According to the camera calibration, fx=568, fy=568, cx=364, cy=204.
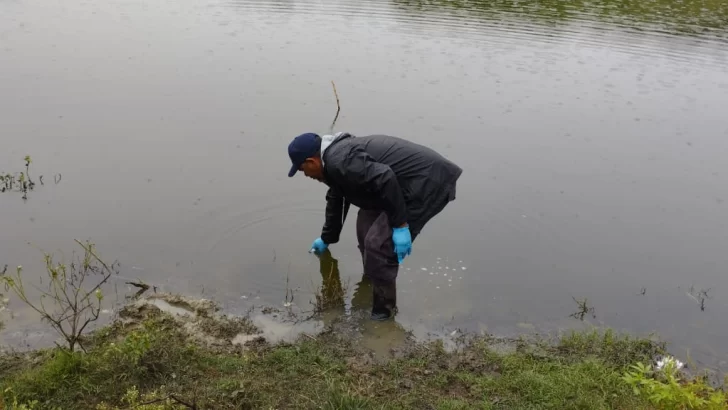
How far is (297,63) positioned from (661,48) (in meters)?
8.56

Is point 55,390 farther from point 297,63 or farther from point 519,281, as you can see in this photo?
point 297,63

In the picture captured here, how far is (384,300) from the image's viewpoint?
14.8ft

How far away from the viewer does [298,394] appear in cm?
336

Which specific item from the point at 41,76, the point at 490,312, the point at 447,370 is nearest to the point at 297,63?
the point at 41,76

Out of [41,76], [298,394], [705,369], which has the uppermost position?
[41,76]

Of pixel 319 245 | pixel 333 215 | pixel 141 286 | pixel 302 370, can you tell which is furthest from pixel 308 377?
pixel 141 286

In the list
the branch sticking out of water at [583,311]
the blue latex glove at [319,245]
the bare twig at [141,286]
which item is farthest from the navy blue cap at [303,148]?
the branch sticking out of water at [583,311]

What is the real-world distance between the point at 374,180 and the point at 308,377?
1.36 m

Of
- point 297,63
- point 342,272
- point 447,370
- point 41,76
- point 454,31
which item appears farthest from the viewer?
point 454,31

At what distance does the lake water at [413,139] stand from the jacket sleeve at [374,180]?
1.15 metres

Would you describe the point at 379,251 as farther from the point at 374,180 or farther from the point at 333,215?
the point at 333,215

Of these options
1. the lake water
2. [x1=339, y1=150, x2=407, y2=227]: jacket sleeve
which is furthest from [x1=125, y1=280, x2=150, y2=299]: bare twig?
[x1=339, y1=150, x2=407, y2=227]: jacket sleeve

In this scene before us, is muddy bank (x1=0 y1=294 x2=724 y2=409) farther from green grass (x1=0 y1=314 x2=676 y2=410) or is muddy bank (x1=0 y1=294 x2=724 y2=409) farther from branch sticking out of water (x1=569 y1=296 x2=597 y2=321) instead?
branch sticking out of water (x1=569 y1=296 x2=597 y2=321)

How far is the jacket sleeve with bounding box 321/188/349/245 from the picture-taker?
4.79 meters
